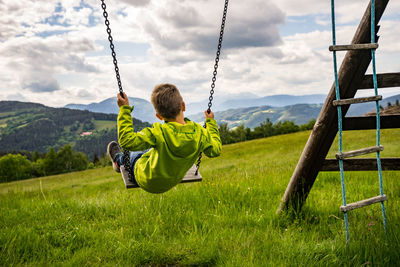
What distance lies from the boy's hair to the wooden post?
1.92 metres

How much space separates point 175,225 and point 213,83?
217 centimetres

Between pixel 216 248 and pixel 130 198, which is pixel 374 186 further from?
pixel 130 198

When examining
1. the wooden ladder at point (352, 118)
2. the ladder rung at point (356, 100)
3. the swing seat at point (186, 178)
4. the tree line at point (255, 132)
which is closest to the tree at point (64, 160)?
the tree line at point (255, 132)

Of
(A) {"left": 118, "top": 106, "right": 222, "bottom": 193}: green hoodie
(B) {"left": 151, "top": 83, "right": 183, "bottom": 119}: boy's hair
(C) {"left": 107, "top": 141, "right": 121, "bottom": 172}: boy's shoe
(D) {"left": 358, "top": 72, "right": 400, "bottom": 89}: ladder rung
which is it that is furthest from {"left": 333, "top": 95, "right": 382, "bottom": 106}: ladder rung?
(C) {"left": 107, "top": 141, "right": 121, "bottom": 172}: boy's shoe

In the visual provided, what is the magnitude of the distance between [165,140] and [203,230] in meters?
1.49

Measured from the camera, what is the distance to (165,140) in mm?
3648

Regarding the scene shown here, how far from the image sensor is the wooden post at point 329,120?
371cm

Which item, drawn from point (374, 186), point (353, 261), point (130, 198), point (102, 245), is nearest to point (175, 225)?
point (102, 245)

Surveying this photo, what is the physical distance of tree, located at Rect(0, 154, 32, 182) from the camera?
93556 mm

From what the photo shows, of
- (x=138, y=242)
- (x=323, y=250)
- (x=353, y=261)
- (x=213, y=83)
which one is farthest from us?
(x=213, y=83)

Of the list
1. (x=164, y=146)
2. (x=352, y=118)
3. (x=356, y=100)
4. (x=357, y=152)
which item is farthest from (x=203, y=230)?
(x=356, y=100)

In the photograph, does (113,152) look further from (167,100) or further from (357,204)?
(357,204)

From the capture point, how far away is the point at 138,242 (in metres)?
3.93

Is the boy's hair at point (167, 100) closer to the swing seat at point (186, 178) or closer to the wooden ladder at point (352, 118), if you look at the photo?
the swing seat at point (186, 178)
